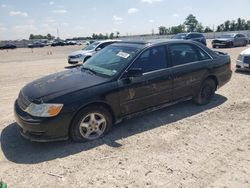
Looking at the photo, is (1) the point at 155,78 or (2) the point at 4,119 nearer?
(1) the point at 155,78

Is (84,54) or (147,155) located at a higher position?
(84,54)

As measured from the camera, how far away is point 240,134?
4.61m

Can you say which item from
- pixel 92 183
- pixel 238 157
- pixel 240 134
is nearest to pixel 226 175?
pixel 238 157

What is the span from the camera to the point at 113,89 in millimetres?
4500

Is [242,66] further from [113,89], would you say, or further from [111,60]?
[113,89]

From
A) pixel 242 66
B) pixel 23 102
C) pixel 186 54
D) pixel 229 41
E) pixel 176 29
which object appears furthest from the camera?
pixel 176 29

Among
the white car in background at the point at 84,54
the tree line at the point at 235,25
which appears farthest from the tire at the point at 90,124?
the tree line at the point at 235,25

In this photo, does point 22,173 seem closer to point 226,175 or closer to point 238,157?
point 226,175

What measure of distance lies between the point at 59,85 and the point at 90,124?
86 cm

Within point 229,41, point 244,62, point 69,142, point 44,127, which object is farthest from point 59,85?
point 229,41

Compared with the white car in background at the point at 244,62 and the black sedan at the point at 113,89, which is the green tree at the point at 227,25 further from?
the black sedan at the point at 113,89

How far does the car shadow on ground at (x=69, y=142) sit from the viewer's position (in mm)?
4055

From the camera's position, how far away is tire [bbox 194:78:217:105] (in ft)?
19.9

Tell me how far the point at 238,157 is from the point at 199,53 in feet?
9.41
